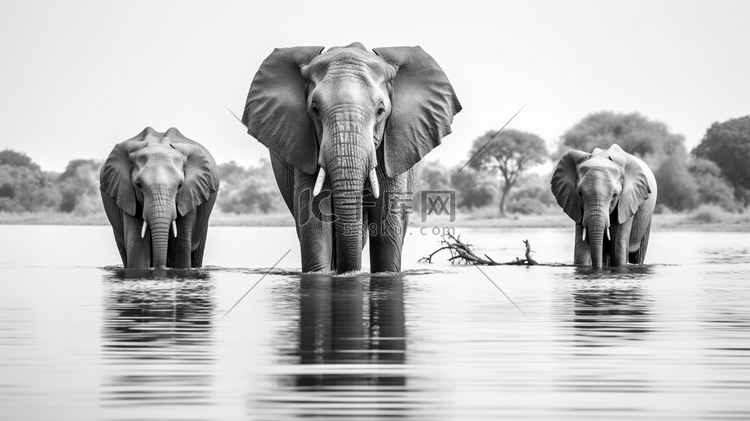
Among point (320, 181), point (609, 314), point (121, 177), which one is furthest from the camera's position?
point (121, 177)

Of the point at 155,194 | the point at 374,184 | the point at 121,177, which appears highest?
the point at 121,177

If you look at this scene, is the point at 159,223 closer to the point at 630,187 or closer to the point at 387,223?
the point at 387,223

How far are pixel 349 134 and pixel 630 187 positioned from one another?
20.5 ft

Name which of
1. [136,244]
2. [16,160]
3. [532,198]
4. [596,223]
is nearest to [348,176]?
[136,244]

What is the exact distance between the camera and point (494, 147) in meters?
51.4

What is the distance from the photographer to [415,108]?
11.3m

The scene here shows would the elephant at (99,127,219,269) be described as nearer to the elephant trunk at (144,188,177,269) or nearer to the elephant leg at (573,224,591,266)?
the elephant trunk at (144,188,177,269)

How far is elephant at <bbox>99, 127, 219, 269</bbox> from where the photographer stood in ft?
44.1

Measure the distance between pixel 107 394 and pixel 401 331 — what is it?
94.9 inches

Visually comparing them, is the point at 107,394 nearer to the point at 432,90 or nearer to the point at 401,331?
the point at 401,331

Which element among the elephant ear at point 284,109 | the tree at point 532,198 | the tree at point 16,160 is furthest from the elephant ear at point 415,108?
the tree at point 16,160

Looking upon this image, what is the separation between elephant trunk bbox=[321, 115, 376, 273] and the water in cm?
39

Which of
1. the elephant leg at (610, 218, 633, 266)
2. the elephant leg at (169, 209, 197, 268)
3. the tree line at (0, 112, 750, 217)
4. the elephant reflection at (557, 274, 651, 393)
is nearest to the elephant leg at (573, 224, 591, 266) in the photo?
the elephant leg at (610, 218, 633, 266)

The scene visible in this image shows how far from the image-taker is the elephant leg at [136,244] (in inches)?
532
